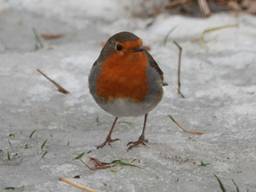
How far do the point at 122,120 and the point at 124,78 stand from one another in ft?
2.76

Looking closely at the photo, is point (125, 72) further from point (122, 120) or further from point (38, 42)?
point (38, 42)

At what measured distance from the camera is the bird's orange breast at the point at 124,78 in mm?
4113

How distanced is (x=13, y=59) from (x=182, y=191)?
7.90 feet

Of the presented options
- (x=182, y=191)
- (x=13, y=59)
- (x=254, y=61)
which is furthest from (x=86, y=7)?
(x=182, y=191)

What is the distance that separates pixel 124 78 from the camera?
4105mm

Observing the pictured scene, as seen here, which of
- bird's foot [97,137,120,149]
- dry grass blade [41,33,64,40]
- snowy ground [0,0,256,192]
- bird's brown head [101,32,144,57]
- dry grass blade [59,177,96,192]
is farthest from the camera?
dry grass blade [41,33,64,40]

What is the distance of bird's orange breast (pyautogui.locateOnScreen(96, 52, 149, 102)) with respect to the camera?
13.5 ft

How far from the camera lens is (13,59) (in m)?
5.64

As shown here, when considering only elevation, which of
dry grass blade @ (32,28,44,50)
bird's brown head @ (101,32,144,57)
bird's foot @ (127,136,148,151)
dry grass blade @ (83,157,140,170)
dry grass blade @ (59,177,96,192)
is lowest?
dry grass blade @ (32,28,44,50)

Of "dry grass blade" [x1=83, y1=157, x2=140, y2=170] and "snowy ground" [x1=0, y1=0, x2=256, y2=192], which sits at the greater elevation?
"dry grass blade" [x1=83, y1=157, x2=140, y2=170]

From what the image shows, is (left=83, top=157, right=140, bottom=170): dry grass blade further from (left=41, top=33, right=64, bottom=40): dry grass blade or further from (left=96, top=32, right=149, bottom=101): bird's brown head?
(left=41, top=33, right=64, bottom=40): dry grass blade

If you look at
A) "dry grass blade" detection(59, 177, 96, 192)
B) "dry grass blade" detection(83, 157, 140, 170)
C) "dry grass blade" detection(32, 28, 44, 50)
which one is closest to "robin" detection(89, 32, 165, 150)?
"dry grass blade" detection(83, 157, 140, 170)

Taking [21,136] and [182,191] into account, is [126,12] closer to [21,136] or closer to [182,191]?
[21,136]

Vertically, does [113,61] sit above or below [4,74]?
above
